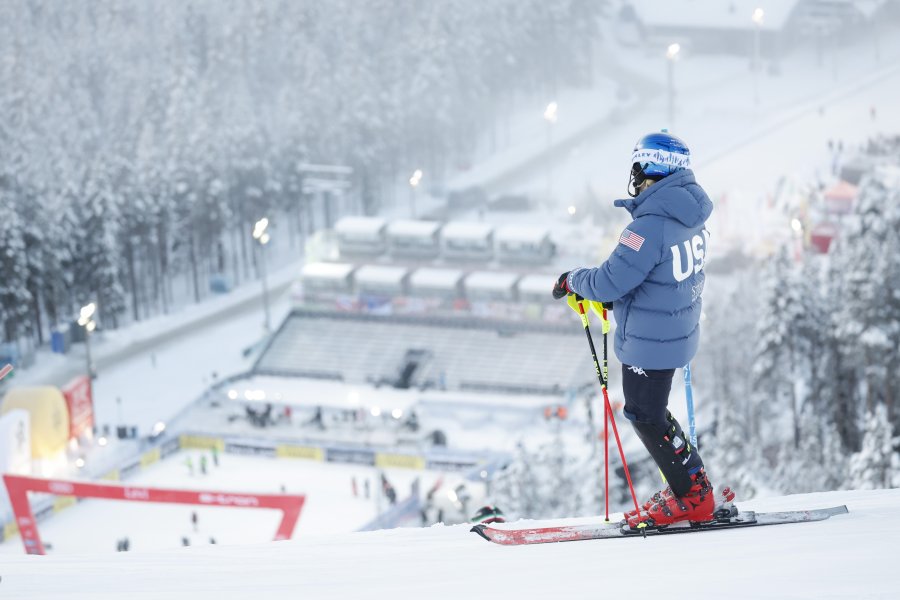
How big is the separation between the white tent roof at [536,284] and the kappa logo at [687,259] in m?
45.3

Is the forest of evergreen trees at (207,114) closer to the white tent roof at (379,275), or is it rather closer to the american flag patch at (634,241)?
the white tent roof at (379,275)

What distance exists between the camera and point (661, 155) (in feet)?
27.8

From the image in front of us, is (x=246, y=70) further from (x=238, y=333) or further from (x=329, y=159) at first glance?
(x=238, y=333)

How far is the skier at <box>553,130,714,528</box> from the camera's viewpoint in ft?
27.3

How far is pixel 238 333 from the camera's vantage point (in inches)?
2285

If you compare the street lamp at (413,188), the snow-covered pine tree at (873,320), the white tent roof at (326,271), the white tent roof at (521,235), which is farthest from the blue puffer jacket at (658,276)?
the street lamp at (413,188)

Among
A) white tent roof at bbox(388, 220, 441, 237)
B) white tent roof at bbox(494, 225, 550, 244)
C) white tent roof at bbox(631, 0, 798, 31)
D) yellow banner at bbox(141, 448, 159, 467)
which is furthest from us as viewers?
white tent roof at bbox(631, 0, 798, 31)

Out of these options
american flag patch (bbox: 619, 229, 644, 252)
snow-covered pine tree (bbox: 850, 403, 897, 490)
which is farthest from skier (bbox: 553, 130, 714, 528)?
snow-covered pine tree (bbox: 850, 403, 897, 490)

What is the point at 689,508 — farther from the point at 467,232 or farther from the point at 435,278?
the point at 467,232

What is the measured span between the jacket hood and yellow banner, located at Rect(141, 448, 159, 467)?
34.8 metres

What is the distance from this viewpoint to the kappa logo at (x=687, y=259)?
8.38 m

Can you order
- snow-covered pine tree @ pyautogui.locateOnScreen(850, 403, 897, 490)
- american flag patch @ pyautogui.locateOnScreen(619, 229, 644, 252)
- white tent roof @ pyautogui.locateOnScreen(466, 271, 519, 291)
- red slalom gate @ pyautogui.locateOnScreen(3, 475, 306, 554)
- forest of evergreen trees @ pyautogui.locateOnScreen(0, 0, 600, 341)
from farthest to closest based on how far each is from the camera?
forest of evergreen trees @ pyautogui.locateOnScreen(0, 0, 600, 341)
white tent roof @ pyautogui.locateOnScreen(466, 271, 519, 291)
red slalom gate @ pyautogui.locateOnScreen(3, 475, 306, 554)
snow-covered pine tree @ pyautogui.locateOnScreen(850, 403, 897, 490)
american flag patch @ pyautogui.locateOnScreen(619, 229, 644, 252)

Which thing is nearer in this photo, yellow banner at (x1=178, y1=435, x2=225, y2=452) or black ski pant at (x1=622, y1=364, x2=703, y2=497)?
black ski pant at (x1=622, y1=364, x2=703, y2=497)

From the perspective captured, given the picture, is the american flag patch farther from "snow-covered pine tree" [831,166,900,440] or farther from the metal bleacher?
the metal bleacher
